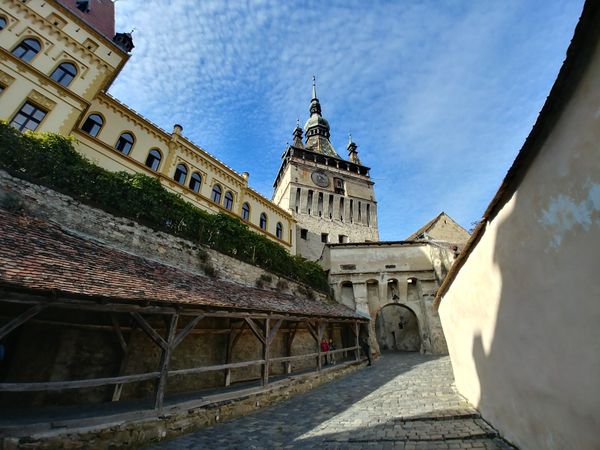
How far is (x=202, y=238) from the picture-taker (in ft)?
44.1

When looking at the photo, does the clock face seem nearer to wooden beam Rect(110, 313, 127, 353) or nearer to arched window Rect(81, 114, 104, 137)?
arched window Rect(81, 114, 104, 137)

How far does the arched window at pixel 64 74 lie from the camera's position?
534 inches

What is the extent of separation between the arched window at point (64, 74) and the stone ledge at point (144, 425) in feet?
51.9

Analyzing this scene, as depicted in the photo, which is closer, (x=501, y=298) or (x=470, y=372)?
(x=501, y=298)

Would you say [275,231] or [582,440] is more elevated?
[275,231]

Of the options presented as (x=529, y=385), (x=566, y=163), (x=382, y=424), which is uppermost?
(x=566, y=163)

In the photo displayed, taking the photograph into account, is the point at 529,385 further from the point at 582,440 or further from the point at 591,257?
the point at 591,257

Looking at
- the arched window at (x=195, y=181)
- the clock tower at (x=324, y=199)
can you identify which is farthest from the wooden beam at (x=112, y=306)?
the clock tower at (x=324, y=199)

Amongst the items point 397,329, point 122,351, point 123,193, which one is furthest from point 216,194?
point 397,329

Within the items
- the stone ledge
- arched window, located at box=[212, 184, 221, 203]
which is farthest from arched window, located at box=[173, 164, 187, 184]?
the stone ledge

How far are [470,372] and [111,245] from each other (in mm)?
11587

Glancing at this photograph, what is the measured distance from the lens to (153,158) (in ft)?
58.3

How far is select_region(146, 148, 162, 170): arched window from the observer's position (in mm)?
17455

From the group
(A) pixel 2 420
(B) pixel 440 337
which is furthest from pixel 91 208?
(B) pixel 440 337
